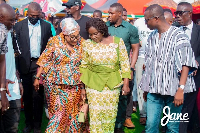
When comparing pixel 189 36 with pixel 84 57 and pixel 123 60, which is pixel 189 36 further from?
pixel 84 57

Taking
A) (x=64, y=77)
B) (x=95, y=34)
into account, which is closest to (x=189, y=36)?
(x=95, y=34)

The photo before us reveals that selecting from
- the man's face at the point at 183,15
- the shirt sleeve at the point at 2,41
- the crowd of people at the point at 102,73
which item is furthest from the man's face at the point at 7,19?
the man's face at the point at 183,15

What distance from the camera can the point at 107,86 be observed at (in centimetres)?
402

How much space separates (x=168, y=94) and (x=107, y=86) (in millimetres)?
905

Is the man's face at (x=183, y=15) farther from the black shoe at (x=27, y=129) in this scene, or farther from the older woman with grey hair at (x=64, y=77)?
the black shoe at (x=27, y=129)

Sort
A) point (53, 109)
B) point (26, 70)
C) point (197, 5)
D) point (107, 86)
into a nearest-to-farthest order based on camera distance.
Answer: point (107, 86), point (53, 109), point (26, 70), point (197, 5)

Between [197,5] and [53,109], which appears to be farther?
[197,5]

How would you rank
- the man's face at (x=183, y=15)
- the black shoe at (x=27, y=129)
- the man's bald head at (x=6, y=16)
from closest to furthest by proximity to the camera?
the man's bald head at (x=6, y=16), the man's face at (x=183, y=15), the black shoe at (x=27, y=129)

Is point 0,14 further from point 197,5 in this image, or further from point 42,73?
point 197,5

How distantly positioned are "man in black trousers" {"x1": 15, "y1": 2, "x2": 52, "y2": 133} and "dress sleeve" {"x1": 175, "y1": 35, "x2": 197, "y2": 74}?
9.05ft

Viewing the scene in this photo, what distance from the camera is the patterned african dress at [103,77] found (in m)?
3.94

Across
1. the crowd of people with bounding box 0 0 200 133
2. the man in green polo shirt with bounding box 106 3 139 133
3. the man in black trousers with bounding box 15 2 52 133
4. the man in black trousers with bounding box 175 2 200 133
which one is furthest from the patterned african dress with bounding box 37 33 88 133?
the man in black trousers with bounding box 175 2 200 133

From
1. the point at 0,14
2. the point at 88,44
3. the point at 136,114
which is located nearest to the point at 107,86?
the point at 88,44

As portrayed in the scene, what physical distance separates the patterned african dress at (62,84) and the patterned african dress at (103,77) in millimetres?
191
